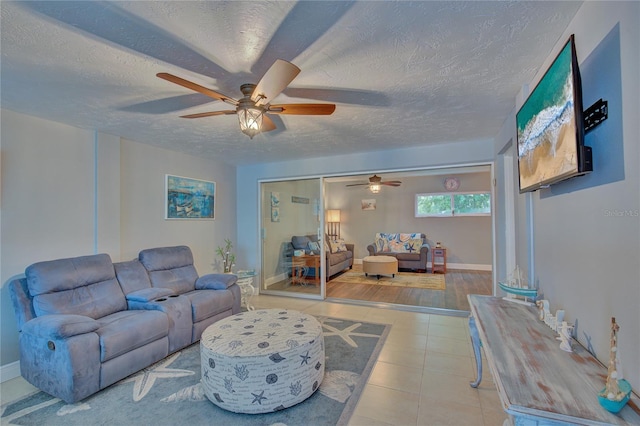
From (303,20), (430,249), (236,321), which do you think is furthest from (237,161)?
(430,249)

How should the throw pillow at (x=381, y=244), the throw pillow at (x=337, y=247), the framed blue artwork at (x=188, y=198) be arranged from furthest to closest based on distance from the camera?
1. the throw pillow at (x=381, y=244)
2. the throw pillow at (x=337, y=247)
3. the framed blue artwork at (x=188, y=198)

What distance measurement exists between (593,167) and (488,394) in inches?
71.7

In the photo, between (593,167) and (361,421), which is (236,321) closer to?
(361,421)

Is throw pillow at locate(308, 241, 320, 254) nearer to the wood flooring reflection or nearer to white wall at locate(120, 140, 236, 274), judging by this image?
the wood flooring reflection

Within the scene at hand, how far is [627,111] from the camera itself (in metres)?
1.05

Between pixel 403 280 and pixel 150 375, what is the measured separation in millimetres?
5038

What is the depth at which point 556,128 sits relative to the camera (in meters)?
1.47

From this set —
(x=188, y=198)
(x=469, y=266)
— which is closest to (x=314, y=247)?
(x=188, y=198)

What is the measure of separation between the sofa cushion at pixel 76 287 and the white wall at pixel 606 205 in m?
3.66

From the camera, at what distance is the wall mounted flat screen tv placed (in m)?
1.26

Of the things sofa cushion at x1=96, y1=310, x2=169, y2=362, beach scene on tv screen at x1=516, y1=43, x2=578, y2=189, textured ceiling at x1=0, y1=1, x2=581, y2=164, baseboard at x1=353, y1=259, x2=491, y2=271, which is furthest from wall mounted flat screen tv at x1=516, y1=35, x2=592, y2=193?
baseboard at x1=353, y1=259, x2=491, y2=271

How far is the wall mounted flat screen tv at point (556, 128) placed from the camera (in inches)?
49.8

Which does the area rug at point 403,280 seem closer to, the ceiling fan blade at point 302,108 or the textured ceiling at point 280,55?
the textured ceiling at point 280,55

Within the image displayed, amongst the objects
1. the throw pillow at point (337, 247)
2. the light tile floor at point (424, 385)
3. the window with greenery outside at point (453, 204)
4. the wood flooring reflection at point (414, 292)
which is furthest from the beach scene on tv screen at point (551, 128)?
the window with greenery outside at point (453, 204)
